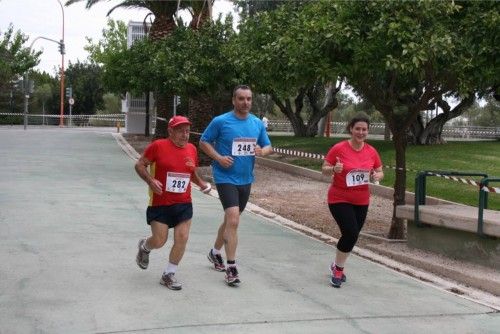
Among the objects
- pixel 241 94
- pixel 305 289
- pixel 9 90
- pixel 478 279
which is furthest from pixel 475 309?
pixel 9 90

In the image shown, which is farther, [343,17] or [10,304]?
[343,17]

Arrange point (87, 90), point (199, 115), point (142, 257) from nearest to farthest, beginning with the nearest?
point (142, 257)
point (199, 115)
point (87, 90)

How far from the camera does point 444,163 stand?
63.9 feet

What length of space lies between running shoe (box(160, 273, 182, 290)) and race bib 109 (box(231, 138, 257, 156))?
1.28m

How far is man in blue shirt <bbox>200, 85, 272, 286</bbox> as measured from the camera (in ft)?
22.1

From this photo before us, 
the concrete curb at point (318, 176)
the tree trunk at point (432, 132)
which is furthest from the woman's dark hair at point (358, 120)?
the tree trunk at point (432, 132)

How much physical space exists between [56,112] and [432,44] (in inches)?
2314

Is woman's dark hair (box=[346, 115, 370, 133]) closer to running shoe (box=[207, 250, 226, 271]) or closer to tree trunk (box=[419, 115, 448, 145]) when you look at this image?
running shoe (box=[207, 250, 226, 271])

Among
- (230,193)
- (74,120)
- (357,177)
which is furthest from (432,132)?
(74,120)

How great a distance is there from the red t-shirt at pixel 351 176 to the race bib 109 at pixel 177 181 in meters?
1.46

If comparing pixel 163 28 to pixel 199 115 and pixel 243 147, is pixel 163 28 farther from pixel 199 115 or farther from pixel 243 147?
pixel 243 147

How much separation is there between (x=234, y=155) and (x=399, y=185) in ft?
13.8

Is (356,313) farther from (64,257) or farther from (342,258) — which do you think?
(64,257)

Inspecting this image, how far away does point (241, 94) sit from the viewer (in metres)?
6.78
